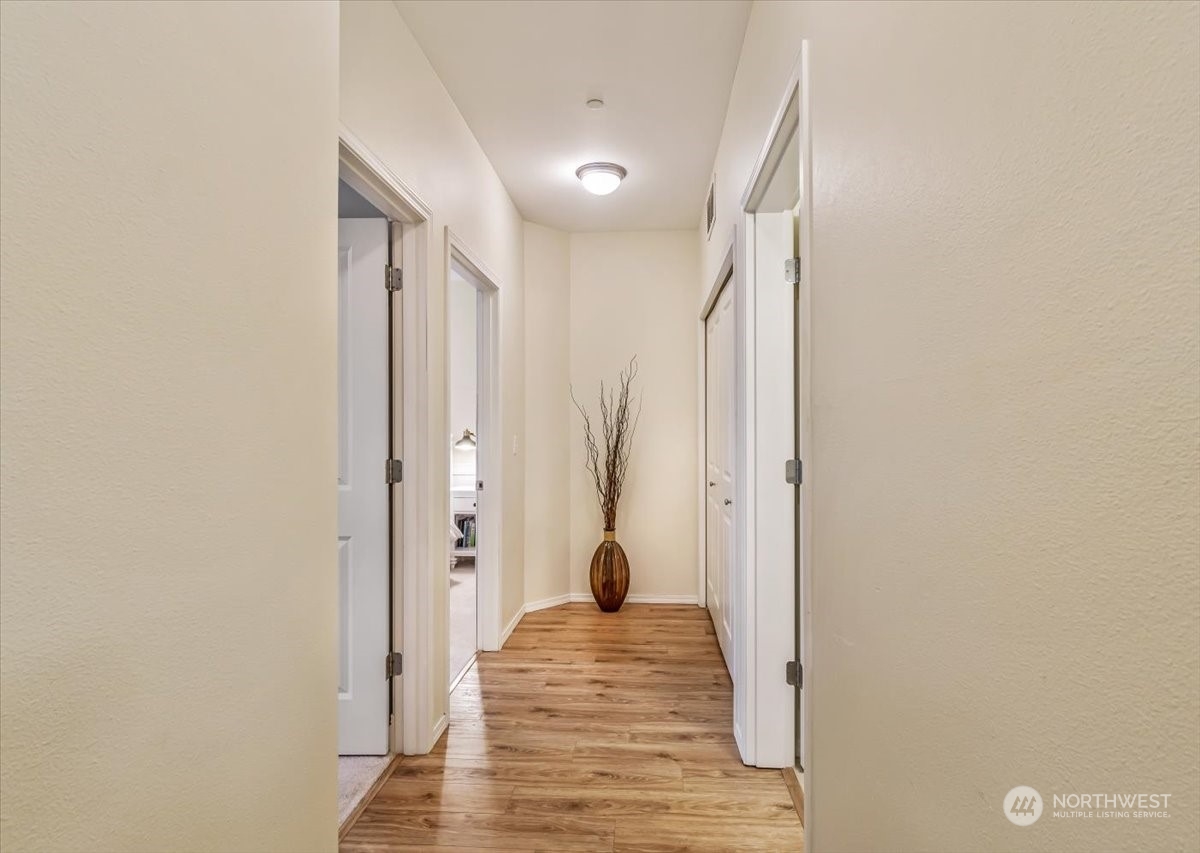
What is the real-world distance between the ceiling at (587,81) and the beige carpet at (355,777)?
267cm

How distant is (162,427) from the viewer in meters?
0.77

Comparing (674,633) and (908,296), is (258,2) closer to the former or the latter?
(908,296)

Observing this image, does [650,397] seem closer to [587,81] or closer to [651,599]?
[651,599]

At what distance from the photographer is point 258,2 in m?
0.96

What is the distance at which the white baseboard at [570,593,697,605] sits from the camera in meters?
4.53

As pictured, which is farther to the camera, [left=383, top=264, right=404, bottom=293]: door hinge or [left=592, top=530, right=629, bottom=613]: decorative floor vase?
[left=592, top=530, right=629, bottom=613]: decorative floor vase

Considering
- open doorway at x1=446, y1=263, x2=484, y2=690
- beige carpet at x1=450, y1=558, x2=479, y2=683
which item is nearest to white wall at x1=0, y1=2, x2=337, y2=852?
beige carpet at x1=450, y1=558, x2=479, y2=683

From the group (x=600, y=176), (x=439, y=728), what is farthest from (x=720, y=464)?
(x=439, y=728)

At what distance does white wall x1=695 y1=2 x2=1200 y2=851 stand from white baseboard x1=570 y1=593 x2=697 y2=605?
338 cm

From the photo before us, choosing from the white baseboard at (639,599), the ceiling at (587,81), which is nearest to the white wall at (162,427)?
the ceiling at (587,81)

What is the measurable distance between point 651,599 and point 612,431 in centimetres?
126

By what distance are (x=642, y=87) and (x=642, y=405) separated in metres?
2.32

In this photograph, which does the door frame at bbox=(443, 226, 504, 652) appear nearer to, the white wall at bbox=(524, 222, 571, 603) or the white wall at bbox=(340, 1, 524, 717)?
the white wall at bbox=(340, 1, 524, 717)

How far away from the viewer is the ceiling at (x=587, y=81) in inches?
86.4
